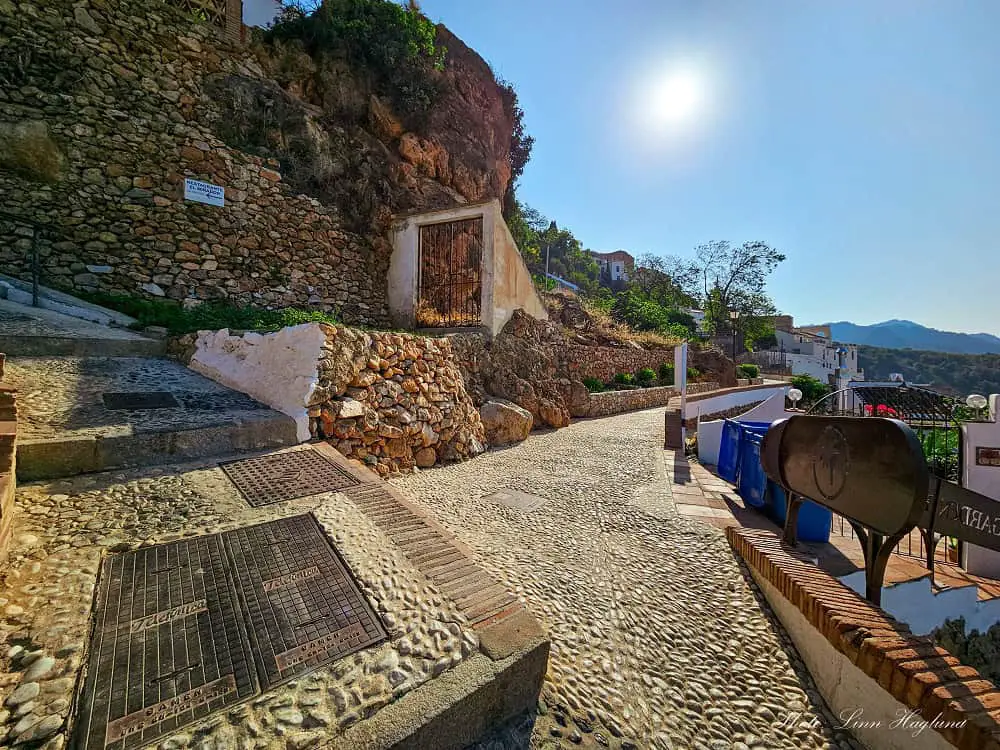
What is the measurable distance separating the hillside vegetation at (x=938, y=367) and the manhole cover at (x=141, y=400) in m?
64.0

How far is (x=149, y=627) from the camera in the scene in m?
1.60

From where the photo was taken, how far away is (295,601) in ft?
6.10

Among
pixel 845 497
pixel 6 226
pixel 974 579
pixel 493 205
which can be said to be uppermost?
pixel 493 205

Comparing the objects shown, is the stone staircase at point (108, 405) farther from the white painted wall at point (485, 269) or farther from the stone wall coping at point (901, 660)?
the white painted wall at point (485, 269)

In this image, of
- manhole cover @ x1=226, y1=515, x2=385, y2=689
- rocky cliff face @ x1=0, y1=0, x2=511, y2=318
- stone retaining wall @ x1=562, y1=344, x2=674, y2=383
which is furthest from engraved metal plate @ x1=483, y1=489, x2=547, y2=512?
stone retaining wall @ x1=562, y1=344, x2=674, y2=383

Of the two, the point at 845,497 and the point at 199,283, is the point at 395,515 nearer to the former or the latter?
the point at 845,497

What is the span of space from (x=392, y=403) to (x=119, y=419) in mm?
2713

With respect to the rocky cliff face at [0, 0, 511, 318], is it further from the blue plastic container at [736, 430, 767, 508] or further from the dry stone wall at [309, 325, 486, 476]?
the blue plastic container at [736, 430, 767, 508]

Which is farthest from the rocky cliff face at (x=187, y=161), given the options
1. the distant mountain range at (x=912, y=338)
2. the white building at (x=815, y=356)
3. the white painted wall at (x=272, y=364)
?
the distant mountain range at (x=912, y=338)

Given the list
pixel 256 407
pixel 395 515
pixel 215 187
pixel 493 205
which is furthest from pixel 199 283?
pixel 395 515

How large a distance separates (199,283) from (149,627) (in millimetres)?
8044

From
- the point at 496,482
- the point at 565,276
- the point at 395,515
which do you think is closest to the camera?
the point at 395,515

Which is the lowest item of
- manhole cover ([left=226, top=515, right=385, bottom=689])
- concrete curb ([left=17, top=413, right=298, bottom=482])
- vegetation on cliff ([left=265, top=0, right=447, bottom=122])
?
manhole cover ([left=226, top=515, right=385, bottom=689])

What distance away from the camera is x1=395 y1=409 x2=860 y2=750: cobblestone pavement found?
1830 mm
